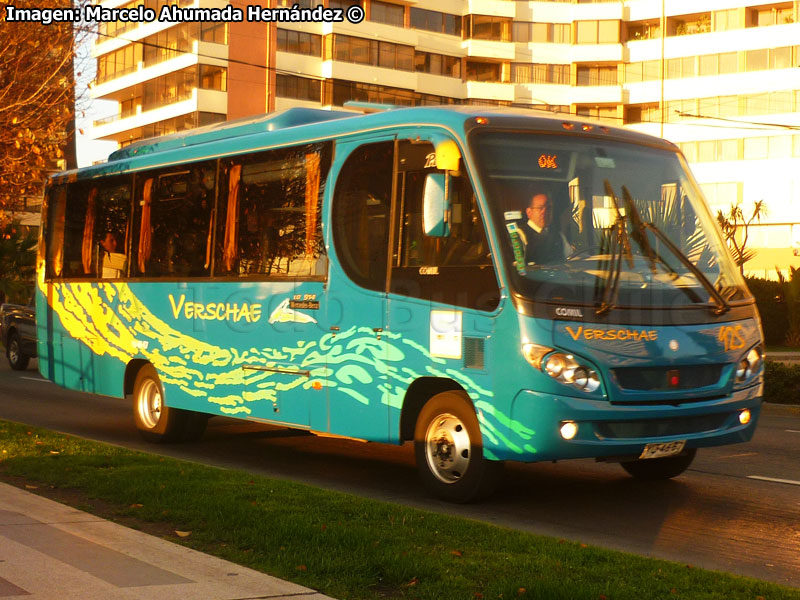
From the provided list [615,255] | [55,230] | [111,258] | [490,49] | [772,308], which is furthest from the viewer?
[490,49]

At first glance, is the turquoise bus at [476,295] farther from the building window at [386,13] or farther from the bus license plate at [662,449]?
the building window at [386,13]

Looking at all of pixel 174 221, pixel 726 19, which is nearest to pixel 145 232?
pixel 174 221

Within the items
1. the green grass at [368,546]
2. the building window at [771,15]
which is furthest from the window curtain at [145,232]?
the building window at [771,15]

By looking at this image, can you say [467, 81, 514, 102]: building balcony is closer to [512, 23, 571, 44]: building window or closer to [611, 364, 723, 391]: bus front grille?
[512, 23, 571, 44]: building window

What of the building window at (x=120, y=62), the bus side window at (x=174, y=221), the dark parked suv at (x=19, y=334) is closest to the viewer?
the bus side window at (x=174, y=221)

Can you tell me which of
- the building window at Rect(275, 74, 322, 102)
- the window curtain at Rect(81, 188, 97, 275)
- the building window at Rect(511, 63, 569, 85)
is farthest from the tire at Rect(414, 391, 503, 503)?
the building window at Rect(511, 63, 569, 85)

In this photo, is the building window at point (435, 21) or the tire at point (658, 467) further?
the building window at point (435, 21)

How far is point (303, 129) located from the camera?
1099 cm

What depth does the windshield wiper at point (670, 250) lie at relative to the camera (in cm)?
905

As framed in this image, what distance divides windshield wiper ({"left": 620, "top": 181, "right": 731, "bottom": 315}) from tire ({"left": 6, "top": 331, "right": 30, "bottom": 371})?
20155 millimetres

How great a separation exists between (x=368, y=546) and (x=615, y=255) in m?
3.19

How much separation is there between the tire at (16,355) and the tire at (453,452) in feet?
62.4

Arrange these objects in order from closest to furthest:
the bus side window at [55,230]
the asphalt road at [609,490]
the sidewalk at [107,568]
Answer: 1. the sidewalk at [107,568]
2. the asphalt road at [609,490]
3. the bus side window at [55,230]

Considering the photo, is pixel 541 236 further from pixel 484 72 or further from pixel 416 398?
pixel 484 72
